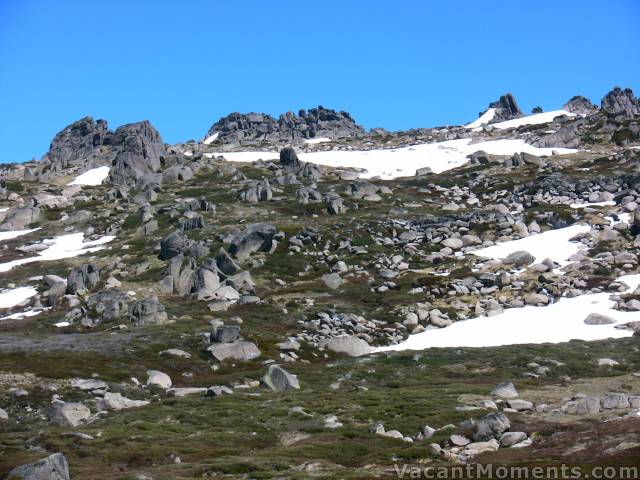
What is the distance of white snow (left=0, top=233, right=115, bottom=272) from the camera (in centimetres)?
10506

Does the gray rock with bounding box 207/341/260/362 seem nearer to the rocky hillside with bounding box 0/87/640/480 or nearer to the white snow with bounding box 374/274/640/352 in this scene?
the rocky hillside with bounding box 0/87/640/480

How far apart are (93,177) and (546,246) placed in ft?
374

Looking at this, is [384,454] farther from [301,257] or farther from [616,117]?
[616,117]

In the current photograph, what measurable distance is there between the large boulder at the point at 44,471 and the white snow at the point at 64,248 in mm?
79562

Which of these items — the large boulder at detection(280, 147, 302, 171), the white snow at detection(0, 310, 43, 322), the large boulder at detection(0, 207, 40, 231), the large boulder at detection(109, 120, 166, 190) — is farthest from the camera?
the large boulder at detection(280, 147, 302, 171)

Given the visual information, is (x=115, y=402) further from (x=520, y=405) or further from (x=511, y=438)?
(x=511, y=438)

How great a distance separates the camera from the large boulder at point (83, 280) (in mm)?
A: 85562

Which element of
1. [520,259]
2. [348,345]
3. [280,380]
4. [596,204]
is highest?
[596,204]

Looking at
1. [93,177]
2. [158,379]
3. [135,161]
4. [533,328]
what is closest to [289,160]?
[135,161]

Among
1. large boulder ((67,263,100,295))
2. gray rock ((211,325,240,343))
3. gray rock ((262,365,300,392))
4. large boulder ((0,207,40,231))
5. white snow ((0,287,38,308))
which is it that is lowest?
gray rock ((262,365,300,392))

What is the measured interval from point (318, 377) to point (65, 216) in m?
87.7

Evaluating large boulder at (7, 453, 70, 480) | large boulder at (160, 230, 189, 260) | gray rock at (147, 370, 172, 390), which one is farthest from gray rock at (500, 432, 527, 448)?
large boulder at (160, 230, 189, 260)

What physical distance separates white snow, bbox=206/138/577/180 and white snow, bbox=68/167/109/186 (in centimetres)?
3098

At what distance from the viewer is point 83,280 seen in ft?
284
